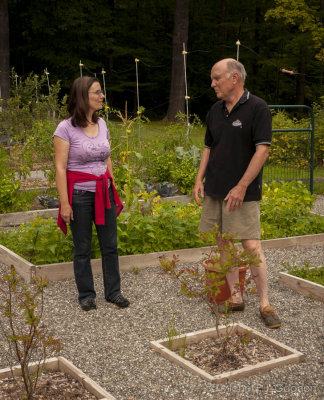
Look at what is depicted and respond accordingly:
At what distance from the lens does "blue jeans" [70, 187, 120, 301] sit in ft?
15.1

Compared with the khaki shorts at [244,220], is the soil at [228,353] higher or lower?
lower

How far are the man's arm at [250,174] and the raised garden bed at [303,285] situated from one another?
1351mm

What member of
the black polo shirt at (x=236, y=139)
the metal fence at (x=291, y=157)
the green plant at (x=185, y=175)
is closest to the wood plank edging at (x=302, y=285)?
the black polo shirt at (x=236, y=139)

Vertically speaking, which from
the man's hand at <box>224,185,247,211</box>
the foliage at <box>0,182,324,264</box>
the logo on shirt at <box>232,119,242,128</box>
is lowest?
the foliage at <box>0,182,324,264</box>

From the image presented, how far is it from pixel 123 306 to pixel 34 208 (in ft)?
12.3

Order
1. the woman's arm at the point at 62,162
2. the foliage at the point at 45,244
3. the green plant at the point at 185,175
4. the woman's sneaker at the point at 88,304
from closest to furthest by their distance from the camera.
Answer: the woman's arm at the point at 62,162 → the woman's sneaker at the point at 88,304 → the foliage at the point at 45,244 → the green plant at the point at 185,175

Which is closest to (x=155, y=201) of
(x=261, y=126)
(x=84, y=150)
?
(x=84, y=150)

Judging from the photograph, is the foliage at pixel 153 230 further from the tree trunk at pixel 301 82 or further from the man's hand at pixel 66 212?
the tree trunk at pixel 301 82

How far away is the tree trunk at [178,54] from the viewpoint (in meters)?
24.2

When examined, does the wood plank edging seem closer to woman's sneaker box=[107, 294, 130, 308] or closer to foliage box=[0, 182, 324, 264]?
foliage box=[0, 182, 324, 264]

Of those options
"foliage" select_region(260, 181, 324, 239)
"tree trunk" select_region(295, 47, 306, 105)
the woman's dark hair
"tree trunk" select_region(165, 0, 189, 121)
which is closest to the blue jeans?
the woman's dark hair

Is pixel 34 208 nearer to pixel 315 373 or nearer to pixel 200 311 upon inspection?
pixel 200 311

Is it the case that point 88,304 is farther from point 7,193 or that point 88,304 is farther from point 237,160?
point 7,193

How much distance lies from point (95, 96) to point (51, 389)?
2219mm
